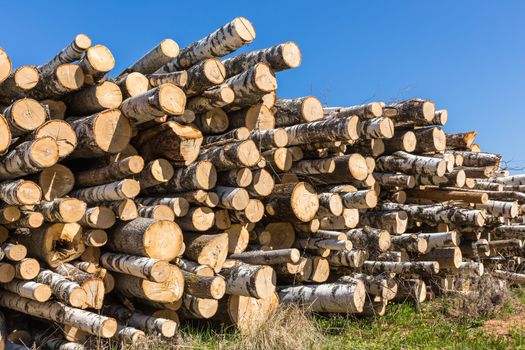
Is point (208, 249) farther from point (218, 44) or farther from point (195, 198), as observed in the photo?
point (218, 44)

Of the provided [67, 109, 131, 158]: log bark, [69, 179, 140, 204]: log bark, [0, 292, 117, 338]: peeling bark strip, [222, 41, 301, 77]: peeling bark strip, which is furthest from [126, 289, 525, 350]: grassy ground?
[222, 41, 301, 77]: peeling bark strip

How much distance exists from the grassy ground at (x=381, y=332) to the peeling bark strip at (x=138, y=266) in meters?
0.61

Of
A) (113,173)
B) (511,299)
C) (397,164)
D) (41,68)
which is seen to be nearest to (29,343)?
(113,173)

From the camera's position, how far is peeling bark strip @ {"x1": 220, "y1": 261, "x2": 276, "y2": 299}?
5.53 meters

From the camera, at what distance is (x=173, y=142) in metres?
5.81

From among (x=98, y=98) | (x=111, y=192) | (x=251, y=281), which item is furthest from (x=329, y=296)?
(x=98, y=98)

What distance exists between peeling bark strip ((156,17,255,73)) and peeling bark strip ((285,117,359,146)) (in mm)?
1246

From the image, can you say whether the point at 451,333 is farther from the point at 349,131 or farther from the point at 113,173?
the point at 113,173

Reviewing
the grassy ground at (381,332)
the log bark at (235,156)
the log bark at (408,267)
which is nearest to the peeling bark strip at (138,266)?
the grassy ground at (381,332)

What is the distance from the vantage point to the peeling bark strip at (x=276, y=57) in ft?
20.5

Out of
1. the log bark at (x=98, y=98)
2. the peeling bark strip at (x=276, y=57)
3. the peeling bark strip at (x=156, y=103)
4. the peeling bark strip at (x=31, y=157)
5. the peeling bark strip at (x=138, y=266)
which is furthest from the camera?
the peeling bark strip at (x=276, y=57)

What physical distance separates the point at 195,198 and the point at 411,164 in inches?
127

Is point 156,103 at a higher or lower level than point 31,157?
higher

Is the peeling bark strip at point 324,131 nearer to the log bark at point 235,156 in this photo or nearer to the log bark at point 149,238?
the log bark at point 235,156
